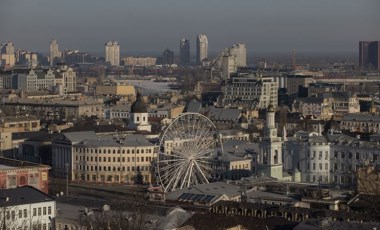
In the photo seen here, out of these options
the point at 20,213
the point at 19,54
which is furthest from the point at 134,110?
the point at 19,54

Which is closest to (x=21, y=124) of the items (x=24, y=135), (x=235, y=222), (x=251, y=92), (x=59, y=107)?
(x=24, y=135)

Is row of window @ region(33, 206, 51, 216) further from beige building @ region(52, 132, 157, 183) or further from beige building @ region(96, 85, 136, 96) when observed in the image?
beige building @ region(96, 85, 136, 96)

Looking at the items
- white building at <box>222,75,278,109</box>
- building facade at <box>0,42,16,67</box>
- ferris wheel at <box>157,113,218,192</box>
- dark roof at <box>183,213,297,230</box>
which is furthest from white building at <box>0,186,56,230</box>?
building facade at <box>0,42,16,67</box>

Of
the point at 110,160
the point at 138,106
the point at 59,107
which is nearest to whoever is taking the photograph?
the point at 110,160

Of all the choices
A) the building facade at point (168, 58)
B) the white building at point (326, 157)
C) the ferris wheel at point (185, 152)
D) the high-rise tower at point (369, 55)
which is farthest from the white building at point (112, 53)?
the white building at point (326, 157)

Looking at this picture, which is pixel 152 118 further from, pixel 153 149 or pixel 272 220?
pixel 272 220

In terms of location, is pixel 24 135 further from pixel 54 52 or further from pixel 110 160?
pixel 54 52

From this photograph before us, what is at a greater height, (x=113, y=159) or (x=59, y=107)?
(x=59, y=107)
